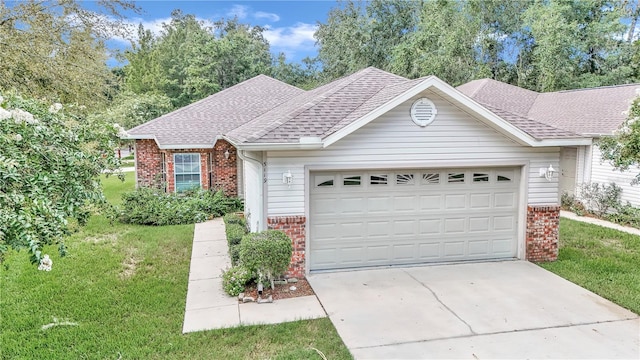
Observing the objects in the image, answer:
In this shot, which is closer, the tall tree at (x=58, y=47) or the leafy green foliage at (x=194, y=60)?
the tall tree at (x=58, y=47)

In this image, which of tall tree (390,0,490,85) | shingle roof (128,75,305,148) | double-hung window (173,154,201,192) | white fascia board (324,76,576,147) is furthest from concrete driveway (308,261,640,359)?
tall tree (390,0,490,85)

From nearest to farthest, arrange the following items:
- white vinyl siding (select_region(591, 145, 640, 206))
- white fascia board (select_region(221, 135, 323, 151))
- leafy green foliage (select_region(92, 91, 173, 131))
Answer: white fascia board (select_region(221, 135, 323, 151)) → white vinyl siding (select_region(591, 145, 640, 206)) → leafy green foliage (select_region(92, 91, 173, 131))

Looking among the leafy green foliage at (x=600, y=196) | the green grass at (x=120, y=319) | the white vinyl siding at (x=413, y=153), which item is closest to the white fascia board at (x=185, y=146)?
the green grass at (x=120, y=319)

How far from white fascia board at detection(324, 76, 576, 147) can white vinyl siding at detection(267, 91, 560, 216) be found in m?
0.34

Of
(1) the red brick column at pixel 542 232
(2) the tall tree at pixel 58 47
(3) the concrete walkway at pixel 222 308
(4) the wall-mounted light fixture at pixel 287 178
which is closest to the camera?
(3) the concrete walkway at pixel 222 308

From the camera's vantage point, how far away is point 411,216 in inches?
358

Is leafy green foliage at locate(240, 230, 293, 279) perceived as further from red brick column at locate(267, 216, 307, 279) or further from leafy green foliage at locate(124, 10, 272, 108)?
leafy green foliage at locate(124, 10, 272, 108)

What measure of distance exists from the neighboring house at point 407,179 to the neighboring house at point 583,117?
3.86m

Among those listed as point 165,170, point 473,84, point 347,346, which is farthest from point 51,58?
point 473,84

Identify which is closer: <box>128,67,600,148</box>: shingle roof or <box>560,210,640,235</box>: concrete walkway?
<box>128,67,600,148</box>: shingle roof

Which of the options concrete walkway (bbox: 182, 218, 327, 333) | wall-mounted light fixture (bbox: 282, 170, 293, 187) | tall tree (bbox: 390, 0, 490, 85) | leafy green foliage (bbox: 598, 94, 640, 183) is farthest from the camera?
tall tree (bbox: 390, 0, 490, 85)

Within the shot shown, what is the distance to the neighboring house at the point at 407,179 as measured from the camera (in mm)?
8297

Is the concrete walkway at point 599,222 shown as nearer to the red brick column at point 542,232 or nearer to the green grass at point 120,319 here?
the red brick column at point 542,232

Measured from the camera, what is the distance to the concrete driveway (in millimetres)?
5691
